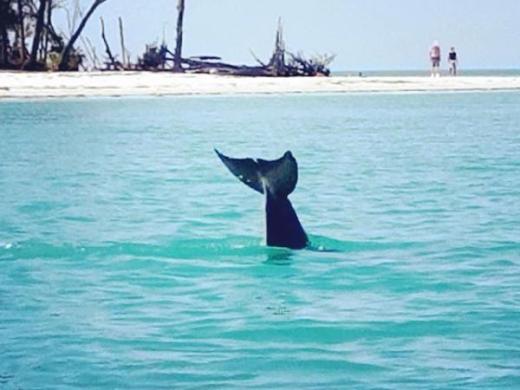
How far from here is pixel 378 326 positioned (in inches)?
337

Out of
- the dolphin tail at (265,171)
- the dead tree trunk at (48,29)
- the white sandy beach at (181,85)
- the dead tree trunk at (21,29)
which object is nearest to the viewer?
the dolphin tail at (265,171)

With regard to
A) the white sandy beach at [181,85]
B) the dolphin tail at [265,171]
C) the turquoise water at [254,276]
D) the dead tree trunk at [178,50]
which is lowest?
the turquoise water at [254,276]

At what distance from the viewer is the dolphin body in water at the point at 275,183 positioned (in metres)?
9.66

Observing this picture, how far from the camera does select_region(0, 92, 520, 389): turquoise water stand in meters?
7.59

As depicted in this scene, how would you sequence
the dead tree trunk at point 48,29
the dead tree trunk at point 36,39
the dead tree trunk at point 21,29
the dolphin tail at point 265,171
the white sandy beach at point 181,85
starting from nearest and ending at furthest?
the dolphin tail at point 265,171 < the white sandy beach at point 181,85 < the dead tree trunk at point 36,39 < the dead tree trunk at point 21,29 < the dead tree trunk at point 48,29

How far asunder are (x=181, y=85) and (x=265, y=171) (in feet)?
143

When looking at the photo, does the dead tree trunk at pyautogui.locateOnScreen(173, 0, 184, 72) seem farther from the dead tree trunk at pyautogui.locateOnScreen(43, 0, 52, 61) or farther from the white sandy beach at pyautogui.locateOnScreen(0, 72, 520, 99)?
the dead tree trunk at pyautogui.locateOnScreen(43, 0, 52, 61)

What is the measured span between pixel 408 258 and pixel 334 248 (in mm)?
854

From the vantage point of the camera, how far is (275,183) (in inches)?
393

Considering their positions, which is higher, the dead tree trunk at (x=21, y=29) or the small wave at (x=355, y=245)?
the dead tree trunk at (x=21, y=29)

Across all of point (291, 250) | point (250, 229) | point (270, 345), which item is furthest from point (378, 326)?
point (250, 229)

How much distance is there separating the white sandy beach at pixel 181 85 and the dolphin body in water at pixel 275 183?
3627 centimetres

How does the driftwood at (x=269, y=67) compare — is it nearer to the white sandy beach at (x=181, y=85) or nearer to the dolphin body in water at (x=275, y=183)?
the white sandy beach at (x=181, y=85)

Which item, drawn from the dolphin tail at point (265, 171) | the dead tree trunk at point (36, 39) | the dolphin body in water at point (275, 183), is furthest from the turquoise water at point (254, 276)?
the dead tree trunk at point (36, 39)
